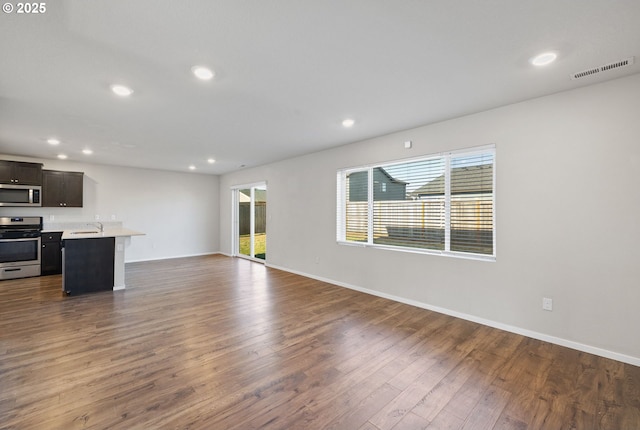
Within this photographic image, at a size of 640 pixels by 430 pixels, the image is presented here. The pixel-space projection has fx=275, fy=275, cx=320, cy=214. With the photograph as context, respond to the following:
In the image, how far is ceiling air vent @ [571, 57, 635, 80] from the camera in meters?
2.26

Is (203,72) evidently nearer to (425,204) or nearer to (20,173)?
(425,204)

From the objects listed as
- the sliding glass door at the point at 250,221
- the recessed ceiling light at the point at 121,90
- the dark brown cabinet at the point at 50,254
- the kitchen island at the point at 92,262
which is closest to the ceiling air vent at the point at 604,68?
the recessed ceiling light at the point at 121,90

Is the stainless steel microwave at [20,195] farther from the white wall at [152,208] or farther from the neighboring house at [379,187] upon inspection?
the neighboring house at [379,187]

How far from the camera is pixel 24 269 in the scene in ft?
17.9

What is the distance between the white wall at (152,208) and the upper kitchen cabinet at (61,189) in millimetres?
286

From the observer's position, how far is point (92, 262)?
4570 mm

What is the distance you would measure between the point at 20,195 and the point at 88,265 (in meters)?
2.82

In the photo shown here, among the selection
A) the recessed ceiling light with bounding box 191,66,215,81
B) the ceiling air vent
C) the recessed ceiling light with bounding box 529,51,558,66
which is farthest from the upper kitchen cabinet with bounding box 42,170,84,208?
the ceiling air vent

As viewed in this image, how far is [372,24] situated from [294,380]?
2672mm

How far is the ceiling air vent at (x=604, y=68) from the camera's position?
2.26 m

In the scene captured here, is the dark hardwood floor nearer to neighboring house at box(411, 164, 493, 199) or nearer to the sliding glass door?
neighboring house at box(411, 164, 493, 199)

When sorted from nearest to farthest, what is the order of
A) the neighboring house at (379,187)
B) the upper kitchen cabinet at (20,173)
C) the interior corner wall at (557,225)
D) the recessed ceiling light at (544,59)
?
1. the recessed ceiling light at (544,59)
2. the interior corner wall at (557,225)
3. the neighboring house at (379,187)
4. the upper kitchen cabinet at (20,173)

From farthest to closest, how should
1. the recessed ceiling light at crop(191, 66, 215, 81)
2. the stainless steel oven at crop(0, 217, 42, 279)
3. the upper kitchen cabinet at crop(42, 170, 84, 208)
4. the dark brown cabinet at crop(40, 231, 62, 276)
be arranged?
the upper kitchen cabinet at crop(42, 170, 84, 208) → the dark brown cabinet at crop(40, 231, 62, 276) → the stainless steel oven at crop(0, 217, 42, 279) → the recessed ceiling light at crop(191, 66, 215, 81)

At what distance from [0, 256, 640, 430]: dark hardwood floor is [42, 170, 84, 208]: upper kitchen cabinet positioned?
3.27 meters
